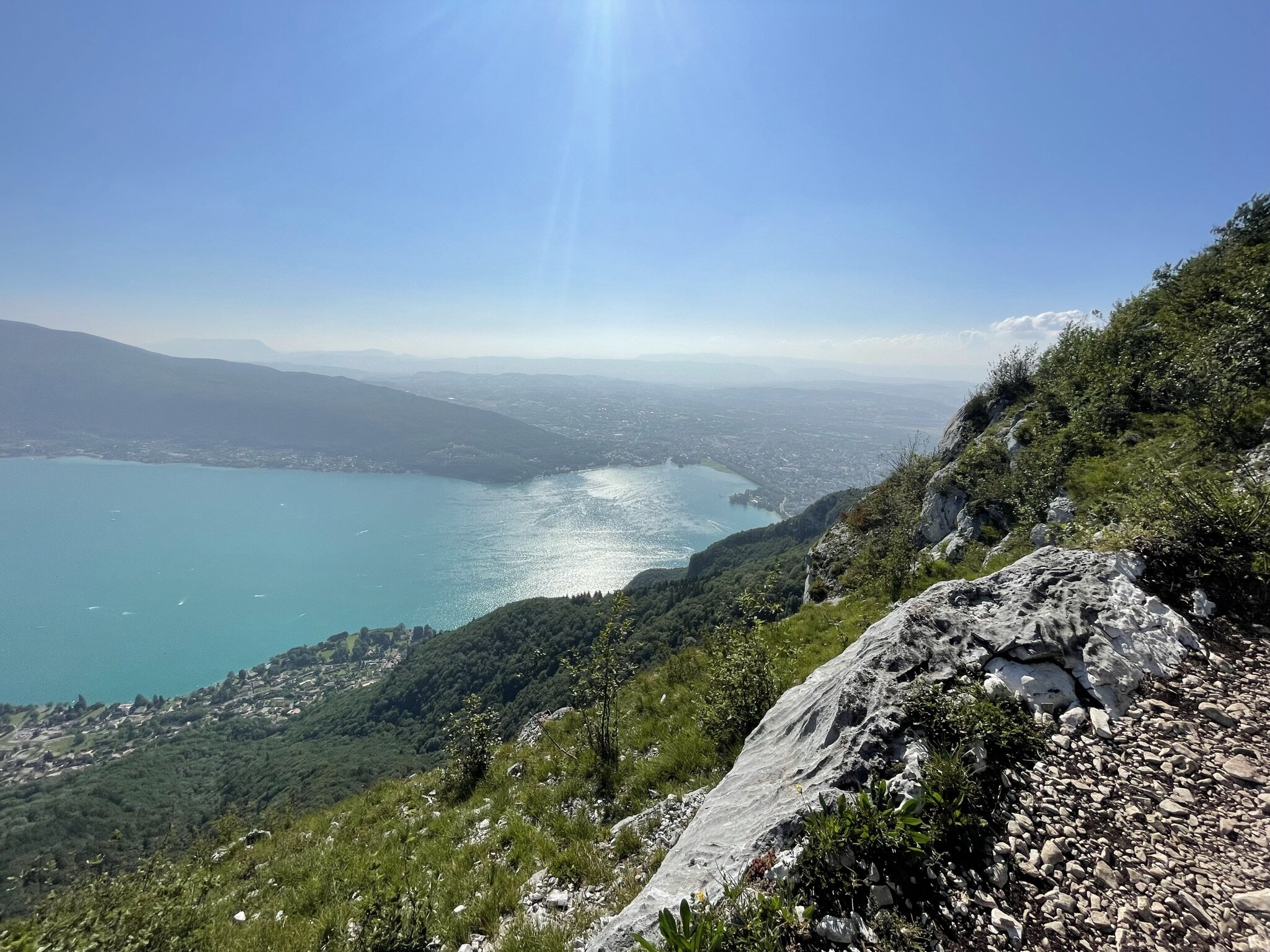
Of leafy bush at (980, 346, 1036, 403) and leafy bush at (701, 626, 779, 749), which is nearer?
leafy bush at (701, 626, 779, 749)

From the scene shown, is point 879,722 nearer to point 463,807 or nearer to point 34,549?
point 463,807

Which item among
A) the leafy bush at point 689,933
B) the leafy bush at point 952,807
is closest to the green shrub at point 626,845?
the leafy bush at point 689,933

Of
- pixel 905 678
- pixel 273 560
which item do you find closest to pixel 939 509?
pixel 905 678

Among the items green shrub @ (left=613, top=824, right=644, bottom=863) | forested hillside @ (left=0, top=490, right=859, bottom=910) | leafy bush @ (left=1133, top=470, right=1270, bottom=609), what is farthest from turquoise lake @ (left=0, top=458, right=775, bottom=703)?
leafy bush @ (left=1133, top=470, right=1270, bottom=609)

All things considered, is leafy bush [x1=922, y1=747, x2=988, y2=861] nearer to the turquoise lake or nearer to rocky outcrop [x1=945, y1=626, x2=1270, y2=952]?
rocky outcrop [x1=945, y1=626, x2=1270, y2=952]

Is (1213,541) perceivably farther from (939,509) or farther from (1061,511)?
(939,509)

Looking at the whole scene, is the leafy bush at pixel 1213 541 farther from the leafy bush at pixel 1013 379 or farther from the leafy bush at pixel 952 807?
the leafy bush at pixel 1013 379
